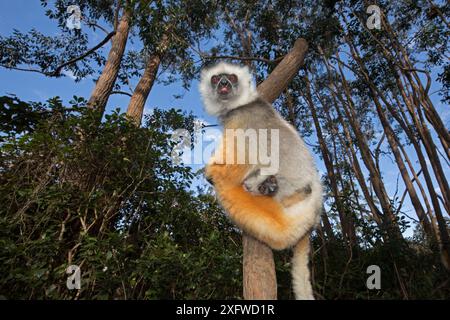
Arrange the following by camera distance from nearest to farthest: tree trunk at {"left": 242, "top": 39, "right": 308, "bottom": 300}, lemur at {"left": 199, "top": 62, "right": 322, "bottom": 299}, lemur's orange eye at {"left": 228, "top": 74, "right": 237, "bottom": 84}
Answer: tree trunk at {"left": 242, "top": 39, "right": 308, "bottom": 300} < lemur at {"left": 199, "top": 62, "right": 322, "bottom": 299} < lemur's orange eye at {"left": 228, "top": 74, "right": 237, "bottom": 84}

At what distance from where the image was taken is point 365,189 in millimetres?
11172

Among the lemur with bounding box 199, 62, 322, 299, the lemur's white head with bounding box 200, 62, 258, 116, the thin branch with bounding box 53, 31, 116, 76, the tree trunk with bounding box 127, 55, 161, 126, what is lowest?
the lemur with bounding box 199, 62, 322, 299

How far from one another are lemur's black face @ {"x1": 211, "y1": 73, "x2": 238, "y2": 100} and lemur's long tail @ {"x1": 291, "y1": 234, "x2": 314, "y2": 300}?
5.71 feet

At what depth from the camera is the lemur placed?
8.40 ft

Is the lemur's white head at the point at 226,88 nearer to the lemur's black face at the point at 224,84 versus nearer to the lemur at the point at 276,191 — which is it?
the lemur's black face at the point at 224,84

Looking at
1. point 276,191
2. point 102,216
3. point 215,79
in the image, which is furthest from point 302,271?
point 102,216

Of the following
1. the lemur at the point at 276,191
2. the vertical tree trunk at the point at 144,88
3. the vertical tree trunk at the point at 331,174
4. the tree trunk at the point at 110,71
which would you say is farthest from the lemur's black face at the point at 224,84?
the vertical tree trunk at the point at 331,174

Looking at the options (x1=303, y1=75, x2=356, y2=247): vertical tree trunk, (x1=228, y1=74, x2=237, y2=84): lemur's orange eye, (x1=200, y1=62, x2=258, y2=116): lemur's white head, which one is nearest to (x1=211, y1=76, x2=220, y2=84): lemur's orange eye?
(x1=200, y1=62, x2=258, y2=116): lemur's white head

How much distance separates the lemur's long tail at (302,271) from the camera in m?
2.62

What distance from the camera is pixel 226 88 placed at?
11.7ft

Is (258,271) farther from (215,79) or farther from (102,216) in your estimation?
(102,216)

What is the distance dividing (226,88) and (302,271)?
6.80 feet

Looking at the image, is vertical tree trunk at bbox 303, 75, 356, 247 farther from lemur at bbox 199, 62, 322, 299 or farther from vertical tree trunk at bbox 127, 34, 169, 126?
vertical tree trunk at bbox 127, 34, 169, 126

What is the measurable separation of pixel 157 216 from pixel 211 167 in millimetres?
2270
